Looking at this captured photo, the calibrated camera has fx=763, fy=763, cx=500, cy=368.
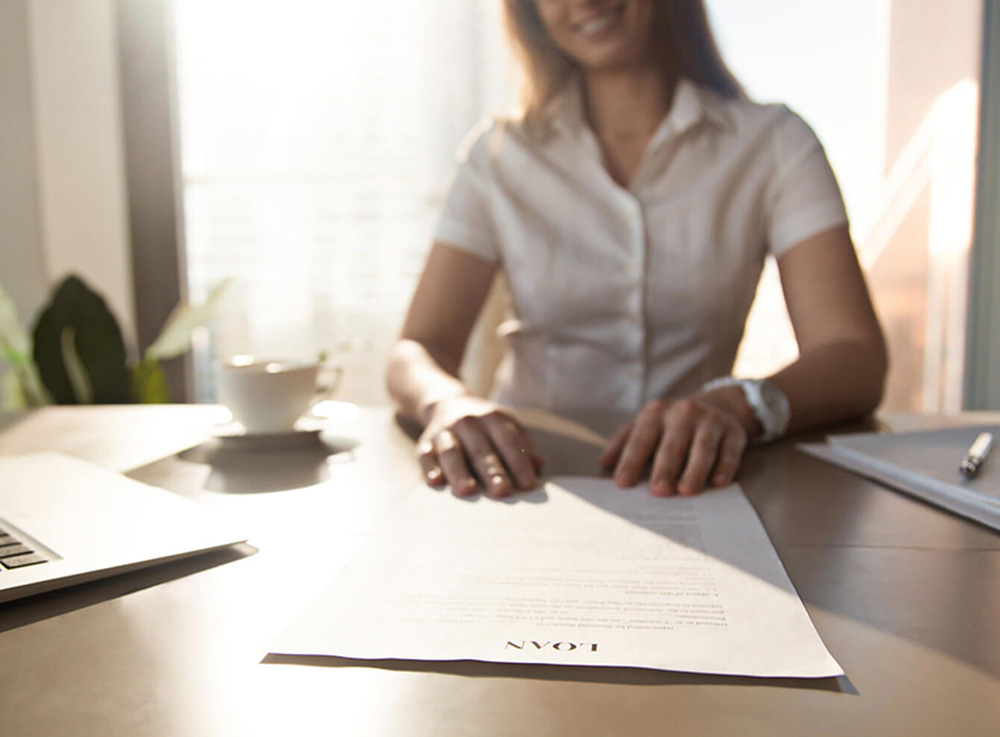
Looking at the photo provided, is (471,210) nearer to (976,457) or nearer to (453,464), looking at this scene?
(453,464)

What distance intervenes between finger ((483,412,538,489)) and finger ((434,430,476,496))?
30mm

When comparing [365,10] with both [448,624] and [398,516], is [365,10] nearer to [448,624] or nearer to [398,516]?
[398,516]

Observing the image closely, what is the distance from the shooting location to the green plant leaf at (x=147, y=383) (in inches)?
71.1

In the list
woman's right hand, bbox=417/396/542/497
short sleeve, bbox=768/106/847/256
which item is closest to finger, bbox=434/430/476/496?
woman's right hand, bbox=417/396/542/497

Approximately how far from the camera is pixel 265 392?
750mm

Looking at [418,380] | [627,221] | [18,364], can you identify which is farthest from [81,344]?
[627,221]

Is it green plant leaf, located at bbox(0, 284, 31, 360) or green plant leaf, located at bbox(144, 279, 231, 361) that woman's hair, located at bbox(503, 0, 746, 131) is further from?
green plant leaf, located at bbox(0, 284, 31, 360)

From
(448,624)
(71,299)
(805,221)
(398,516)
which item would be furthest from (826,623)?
(71,299)

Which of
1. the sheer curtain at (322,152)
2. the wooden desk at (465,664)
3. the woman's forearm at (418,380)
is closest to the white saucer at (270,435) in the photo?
the woman's forearm at (418,380)

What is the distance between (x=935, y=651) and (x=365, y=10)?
2.37 metres

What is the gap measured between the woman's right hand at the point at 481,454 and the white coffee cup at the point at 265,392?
17 centimetres

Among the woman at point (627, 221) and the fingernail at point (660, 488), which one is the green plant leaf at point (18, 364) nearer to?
the woman at point (627, 221)

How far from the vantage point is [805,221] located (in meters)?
1.07

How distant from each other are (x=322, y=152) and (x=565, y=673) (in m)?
2.29
